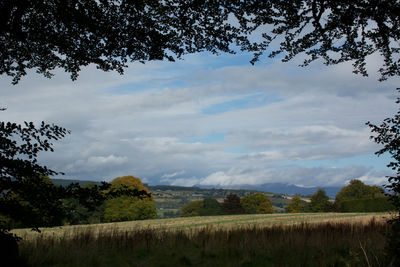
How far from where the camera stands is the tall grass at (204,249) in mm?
7727

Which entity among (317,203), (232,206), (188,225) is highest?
(188,225)

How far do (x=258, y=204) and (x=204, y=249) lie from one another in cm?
8481

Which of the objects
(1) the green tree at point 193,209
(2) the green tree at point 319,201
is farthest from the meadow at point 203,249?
(1) the green tree at point 193,209

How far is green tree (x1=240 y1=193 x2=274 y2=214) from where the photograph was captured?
89.1m

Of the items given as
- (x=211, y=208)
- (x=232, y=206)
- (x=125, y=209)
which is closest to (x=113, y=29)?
(x=125, y=209)

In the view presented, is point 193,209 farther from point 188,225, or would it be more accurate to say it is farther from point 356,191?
point 188,225

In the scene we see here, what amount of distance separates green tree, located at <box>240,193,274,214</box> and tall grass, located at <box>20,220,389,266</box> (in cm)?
8025

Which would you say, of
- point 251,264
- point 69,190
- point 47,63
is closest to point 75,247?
point 69,190

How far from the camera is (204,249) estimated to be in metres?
9.13

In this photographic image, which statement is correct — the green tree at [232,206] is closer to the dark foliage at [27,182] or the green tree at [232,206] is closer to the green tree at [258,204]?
the green tree at [258,204]

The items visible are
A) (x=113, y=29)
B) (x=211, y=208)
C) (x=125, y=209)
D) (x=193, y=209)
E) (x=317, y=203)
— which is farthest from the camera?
(x=193, y=209)

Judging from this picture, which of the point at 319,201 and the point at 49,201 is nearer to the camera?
the point at 49,201

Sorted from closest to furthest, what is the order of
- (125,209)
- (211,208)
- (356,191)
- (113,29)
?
(113,29)
(125,209)
(356,191)
(211,208)

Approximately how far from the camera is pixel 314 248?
9.35m
